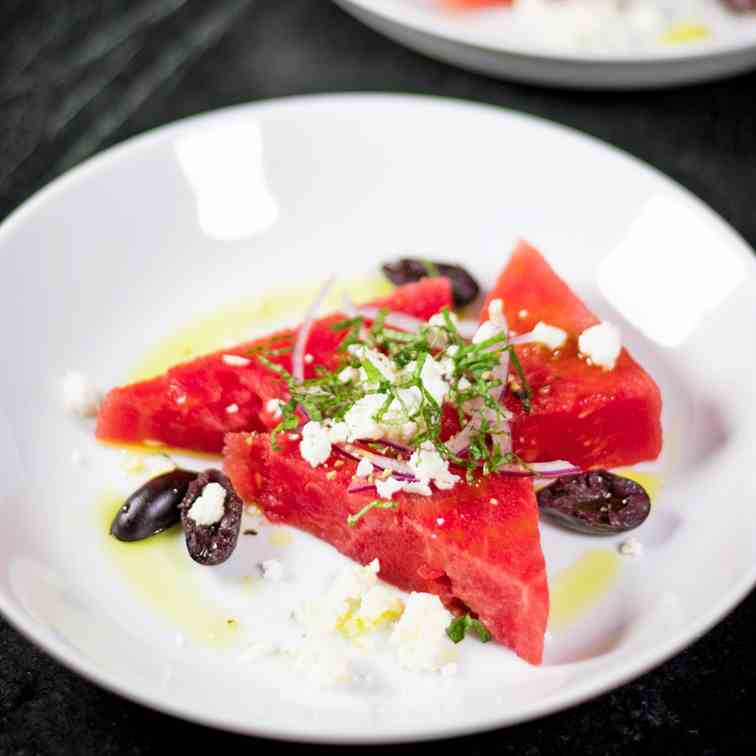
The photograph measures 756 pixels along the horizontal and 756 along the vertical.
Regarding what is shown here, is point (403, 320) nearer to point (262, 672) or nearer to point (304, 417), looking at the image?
point (304, 417)

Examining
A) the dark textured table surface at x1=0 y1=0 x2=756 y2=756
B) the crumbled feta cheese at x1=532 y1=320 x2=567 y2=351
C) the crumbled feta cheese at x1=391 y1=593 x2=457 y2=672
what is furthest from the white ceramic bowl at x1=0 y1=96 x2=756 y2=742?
the dark textured table surface at x1=0 y1=0 x2=756 y2=756

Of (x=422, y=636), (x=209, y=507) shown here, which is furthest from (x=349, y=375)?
(x=422, y=636)

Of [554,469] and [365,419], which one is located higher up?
[365,419]

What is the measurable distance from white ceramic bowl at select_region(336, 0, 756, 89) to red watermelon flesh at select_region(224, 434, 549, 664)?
169 centimetres

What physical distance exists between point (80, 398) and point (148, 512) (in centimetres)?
44

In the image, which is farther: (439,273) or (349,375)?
(439,273)

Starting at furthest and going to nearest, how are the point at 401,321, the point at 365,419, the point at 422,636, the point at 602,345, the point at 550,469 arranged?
1. the point at 401,321
2. the point at 602,345
3. the point at 550,469
4. the point at 365,419
5. the point at 422,636

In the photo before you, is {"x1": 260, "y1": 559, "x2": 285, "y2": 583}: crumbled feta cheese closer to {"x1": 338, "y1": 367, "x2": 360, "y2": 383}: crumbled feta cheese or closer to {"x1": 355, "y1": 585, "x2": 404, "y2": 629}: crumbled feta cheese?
{"x1": 355, "y1": 585, "x2": 404, "y2": 629}: crumbled feta cheese

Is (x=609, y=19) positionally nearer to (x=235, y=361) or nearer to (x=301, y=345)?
(x=301, y=345)

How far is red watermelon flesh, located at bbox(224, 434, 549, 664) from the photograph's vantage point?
7.98 feet

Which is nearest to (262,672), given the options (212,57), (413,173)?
(413,173)

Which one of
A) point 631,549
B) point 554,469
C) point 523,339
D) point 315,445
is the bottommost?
point 631,549

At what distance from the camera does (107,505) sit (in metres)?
2.74

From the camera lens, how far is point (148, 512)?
8.61 feet
